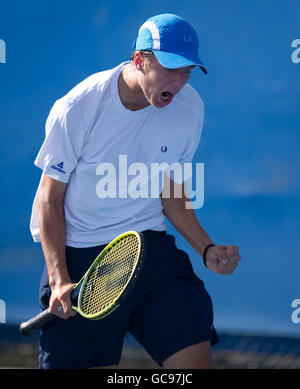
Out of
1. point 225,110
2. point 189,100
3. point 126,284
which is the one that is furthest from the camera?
point 225,110

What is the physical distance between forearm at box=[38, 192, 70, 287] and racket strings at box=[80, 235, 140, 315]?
103 mm

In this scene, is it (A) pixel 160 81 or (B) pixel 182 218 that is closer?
(A) pixel 160 81

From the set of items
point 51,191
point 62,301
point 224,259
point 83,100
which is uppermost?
point 83,100

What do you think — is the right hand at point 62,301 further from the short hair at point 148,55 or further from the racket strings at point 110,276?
the short hair at point 148,55

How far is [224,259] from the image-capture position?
290 centimetres

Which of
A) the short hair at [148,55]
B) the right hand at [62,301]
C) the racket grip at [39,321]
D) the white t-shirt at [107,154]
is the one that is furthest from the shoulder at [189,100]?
the racket grip at [39,321]

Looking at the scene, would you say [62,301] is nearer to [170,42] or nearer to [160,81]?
[160,81]

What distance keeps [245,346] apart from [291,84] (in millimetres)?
1617

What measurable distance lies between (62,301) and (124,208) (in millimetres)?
459

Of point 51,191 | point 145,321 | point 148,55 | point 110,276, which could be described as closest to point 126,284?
point 110,276

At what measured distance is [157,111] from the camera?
300 cm

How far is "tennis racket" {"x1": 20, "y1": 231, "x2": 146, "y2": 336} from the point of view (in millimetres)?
2717

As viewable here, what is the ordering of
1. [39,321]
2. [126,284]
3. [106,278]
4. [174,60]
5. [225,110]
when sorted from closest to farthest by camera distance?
[126,284]
[174,60]
[106,278]
[39,321]
[225,110]

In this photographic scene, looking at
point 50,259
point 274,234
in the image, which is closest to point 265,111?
point 274,234
